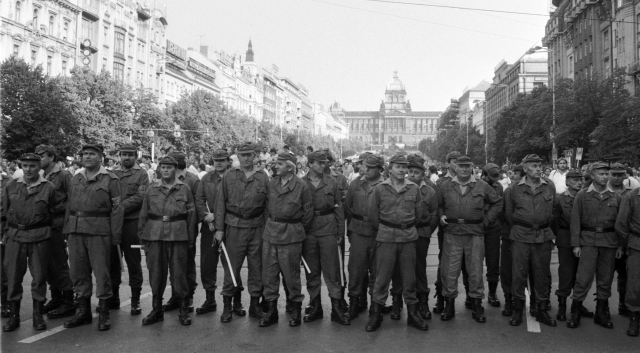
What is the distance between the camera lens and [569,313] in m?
8.66

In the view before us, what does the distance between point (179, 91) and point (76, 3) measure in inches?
788

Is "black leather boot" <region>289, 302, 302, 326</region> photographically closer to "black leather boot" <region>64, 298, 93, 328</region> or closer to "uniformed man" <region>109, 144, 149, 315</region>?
"uniformed man" <region>109, 144, 149, 315</region>

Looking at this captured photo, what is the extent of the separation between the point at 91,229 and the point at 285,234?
7.69 ft

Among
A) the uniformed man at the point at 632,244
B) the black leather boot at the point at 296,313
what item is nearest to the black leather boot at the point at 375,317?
the black leather boot at the point at 296,313

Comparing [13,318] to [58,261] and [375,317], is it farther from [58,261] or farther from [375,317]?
[375,317]

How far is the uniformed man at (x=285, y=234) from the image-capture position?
800 cm

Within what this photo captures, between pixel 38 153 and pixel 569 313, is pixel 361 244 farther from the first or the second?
pixel 38 153

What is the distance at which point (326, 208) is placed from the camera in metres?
8.39

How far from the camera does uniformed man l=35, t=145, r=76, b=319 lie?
8.19 m

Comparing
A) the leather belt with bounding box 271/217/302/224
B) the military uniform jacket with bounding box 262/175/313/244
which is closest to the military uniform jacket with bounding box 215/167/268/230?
the military uniform jacket with bounding box 262/175/313/244

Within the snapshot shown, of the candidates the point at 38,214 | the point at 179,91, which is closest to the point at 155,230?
the point at 38,214

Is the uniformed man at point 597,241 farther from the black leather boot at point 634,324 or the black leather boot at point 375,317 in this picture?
the black leather boot at point 375,317

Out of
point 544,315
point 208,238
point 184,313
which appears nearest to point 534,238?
point 544,315

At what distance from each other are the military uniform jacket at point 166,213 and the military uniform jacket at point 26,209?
3.71 feet
